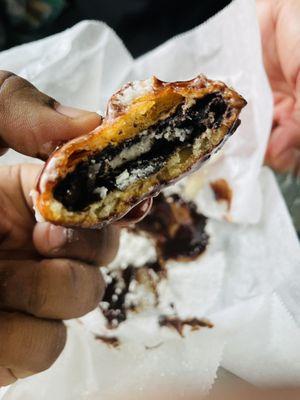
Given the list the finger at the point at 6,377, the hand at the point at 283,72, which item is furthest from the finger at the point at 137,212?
the hand at the point at 283,72

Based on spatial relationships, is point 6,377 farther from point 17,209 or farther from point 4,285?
point 17,209

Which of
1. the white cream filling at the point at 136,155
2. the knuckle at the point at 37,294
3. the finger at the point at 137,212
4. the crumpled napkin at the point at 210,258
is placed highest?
the white cream filling at the point at 136,155

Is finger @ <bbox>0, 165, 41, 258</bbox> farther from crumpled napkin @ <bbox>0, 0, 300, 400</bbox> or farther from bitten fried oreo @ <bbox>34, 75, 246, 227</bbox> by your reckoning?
bitten fried oreo @ <bbox>34, 75, 246, 227</bbox>

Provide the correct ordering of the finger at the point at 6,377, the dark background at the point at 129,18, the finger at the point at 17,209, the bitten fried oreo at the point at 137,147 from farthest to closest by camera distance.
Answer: the dark background at the point at 129,18
the finger at the point at 17,209
the finger at the point at 6,377
the bitten fried oreo at the point at 137,147

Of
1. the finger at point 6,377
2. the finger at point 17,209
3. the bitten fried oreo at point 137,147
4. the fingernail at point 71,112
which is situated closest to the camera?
the bitten fried oreo at point 137,147

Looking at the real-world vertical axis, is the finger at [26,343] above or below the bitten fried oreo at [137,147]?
below

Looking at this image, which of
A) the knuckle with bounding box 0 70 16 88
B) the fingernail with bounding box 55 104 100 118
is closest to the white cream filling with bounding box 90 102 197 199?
the fingernail with bounding box 55 104 100 118

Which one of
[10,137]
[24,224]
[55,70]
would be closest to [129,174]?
[10,137]

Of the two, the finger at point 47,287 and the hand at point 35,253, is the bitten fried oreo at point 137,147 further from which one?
the finger at point 47,287
